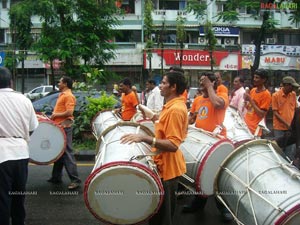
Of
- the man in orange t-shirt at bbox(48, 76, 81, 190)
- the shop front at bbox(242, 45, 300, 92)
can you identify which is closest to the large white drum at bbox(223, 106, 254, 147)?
the man in orange t-shirt at bbox(48, 76, 81, 190)

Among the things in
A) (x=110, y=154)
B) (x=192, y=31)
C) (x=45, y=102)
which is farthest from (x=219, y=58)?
(x=110, y=154)

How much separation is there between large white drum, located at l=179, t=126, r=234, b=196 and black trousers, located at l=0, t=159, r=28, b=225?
5.19 feet

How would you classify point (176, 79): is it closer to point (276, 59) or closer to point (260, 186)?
point (260, 186)

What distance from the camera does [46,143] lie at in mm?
5898

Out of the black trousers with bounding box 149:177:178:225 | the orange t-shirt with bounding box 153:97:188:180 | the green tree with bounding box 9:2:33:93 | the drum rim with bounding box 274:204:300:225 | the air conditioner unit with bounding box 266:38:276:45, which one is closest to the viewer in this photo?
the drum rim with bounding box 274:204:300:225

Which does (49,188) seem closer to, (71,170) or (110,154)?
(71,170)

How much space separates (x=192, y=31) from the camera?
32.3 m

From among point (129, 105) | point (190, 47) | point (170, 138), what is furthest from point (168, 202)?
point (190, 47)

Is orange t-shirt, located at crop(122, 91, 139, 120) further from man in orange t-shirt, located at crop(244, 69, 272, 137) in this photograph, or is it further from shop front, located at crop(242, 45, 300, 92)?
shop front, located at crop(242, 45, 300, 92)

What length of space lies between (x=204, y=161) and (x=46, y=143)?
2600 mm

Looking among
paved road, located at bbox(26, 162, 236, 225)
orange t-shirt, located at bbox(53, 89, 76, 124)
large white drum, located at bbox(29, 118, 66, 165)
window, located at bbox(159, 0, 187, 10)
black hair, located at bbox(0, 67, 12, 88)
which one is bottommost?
paved road, located at bbox(26, 162, 236, 225)

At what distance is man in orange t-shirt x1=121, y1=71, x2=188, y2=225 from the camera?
335 cm

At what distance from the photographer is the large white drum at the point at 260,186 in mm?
2814

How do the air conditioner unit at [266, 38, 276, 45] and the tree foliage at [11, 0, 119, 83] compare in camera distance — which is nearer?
the tree foliage at [11, 0, 119, 83]
